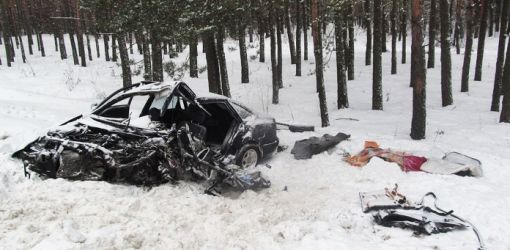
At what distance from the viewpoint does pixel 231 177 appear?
6789 mm

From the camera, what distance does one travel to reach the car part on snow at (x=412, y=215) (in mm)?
5402

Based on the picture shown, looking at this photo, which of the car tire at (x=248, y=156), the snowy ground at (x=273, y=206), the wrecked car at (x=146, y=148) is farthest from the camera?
the car tire at (x=248, y=156)

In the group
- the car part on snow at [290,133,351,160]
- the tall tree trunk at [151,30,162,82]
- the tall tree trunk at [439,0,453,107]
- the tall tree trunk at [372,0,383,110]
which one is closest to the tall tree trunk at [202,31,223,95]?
the tall tree trunk at [151,30,162,82]

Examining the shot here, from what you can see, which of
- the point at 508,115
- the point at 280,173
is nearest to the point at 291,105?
the point at 508,115

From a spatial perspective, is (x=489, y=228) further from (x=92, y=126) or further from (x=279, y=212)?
(x=92, y=126)

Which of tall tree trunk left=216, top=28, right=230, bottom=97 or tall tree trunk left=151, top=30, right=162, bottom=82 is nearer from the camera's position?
tall tree trunk left=151, top=30, right=162, bottom=82

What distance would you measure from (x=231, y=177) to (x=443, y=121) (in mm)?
8999

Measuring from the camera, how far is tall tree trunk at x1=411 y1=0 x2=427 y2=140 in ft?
32.3

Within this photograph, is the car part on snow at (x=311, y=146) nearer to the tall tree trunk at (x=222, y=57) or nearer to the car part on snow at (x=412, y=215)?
the car part on snow at (x=412, y=215)

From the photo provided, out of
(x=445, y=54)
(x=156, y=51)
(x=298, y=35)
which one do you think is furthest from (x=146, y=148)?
(x=298, y=35)

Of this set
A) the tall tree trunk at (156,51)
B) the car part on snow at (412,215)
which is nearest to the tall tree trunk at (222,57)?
the tall tree trunk at (156,51)

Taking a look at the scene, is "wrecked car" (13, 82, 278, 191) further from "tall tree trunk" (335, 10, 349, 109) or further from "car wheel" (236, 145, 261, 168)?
"tall tree trunk" (335, 10, 349, 109)

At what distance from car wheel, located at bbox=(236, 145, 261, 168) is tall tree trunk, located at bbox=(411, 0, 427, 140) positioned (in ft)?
15.6

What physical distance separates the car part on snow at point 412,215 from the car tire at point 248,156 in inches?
98.5
